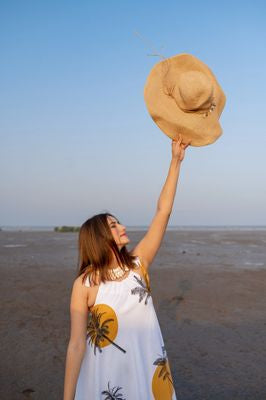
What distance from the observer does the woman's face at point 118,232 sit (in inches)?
121

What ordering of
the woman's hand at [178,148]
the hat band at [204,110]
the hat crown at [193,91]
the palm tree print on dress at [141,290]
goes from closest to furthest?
the palm tree print on dress at [141,290], the woman's hand at [178,148], the hat crown at [193,91], the hat band at [204,110]

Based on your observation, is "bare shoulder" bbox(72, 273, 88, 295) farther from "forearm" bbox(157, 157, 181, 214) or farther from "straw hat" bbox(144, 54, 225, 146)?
"straw hat" bbox(144, 54, 225, 146)

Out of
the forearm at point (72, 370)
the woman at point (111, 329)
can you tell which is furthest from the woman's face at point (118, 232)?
the forearm at point (72, 370)

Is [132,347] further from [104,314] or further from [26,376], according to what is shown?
[26,376]

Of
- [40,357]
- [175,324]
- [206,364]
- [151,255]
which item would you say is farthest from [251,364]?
[151,255]

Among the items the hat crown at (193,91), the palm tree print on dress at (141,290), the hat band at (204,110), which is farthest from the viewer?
the hat band at (204,110)

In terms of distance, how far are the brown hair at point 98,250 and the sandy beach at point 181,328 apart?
2962 millimetres

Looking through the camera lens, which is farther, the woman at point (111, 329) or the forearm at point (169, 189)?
the forearm at point (169, 189)

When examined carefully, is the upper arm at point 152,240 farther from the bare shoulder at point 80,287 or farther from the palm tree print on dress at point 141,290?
the bare shoulder at point 80,287

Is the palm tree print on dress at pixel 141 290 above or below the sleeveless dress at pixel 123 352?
above

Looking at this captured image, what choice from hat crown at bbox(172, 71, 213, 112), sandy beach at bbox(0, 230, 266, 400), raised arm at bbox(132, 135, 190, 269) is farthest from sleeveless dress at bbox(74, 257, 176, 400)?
sandy beach at bbox(0, 230, 266, 400)

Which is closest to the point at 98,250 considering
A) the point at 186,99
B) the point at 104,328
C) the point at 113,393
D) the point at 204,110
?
the point at 104,328

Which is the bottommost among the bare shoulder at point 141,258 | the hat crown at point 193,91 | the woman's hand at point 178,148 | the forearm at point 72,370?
the forearm at point 72,370

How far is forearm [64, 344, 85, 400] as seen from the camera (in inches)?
107
